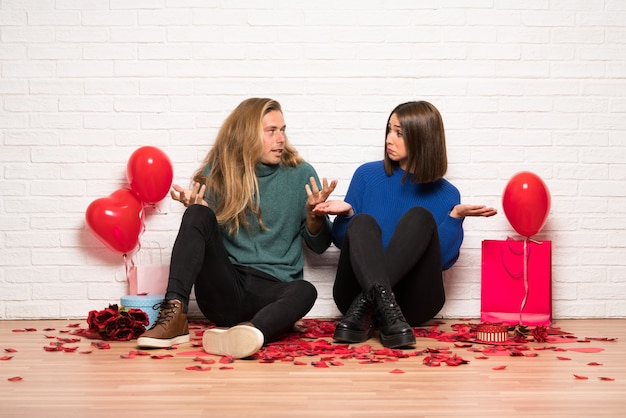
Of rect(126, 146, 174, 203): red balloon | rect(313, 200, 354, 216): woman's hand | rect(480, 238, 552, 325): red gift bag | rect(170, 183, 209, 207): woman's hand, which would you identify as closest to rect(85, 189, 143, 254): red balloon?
rect(126, 146, 174, 203): red balloon

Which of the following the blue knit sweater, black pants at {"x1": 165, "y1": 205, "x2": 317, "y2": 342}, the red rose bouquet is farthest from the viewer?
the blue knit sweater

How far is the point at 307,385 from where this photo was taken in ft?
6.78

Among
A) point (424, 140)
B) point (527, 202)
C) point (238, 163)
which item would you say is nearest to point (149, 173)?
point (238, 163)

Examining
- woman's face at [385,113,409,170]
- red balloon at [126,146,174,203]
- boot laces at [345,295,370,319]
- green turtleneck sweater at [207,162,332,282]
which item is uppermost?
woman's face at [385,113,409,170]

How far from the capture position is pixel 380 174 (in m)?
3.16

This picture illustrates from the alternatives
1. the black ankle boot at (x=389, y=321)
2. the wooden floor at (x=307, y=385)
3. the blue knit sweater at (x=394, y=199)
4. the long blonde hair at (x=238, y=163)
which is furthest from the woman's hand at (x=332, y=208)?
the wooden floor at (x=307, y=385)

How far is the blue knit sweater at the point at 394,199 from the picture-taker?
309cm

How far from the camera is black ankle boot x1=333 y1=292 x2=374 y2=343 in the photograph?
2672 millimetres

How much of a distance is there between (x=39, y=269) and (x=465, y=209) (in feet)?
6.08

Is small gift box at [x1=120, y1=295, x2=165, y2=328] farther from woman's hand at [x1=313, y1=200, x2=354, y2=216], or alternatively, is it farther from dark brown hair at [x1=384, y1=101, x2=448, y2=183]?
dark brown hair at [x1=384, y1=101, x2=448, y2=183]

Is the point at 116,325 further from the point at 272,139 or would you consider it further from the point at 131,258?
the point at 272,139

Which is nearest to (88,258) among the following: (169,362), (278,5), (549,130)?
(169,362)

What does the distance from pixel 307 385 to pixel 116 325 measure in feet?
3.22

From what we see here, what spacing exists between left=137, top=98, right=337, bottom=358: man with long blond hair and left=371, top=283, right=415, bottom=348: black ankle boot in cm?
31
